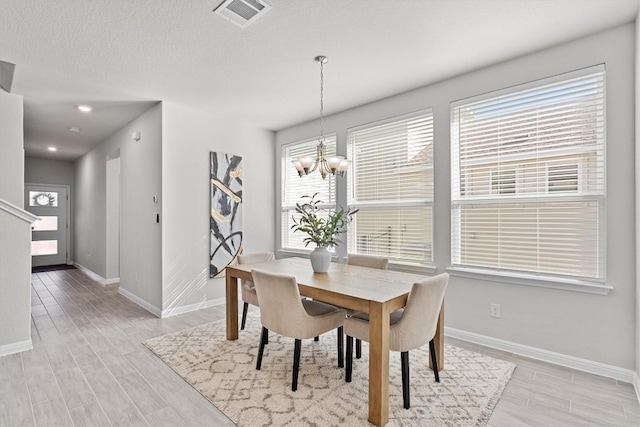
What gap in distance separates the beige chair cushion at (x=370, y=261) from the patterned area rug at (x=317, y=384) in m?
0.77

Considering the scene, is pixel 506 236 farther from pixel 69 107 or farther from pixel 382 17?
pixel 69 107

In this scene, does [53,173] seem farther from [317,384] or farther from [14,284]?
[317,384]

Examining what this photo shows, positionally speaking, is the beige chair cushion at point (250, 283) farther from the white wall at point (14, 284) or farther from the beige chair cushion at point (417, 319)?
the white wall at point (14, 284)

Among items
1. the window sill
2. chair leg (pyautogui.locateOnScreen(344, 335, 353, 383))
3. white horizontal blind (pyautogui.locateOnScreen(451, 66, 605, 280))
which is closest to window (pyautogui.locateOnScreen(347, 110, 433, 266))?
white horizontal blind (pyautogui.locateOnScreen(451, 66, 605, 280))

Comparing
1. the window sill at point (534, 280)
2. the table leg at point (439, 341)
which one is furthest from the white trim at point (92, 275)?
the window sill at point (534, 280)

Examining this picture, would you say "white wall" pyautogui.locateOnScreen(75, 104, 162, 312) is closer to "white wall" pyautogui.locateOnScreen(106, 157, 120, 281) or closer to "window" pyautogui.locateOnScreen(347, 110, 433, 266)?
"white wall" pyautogui.locateOnScreen(106, 157, 120, 281)

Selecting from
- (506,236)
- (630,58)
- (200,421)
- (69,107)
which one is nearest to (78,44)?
(69,107)

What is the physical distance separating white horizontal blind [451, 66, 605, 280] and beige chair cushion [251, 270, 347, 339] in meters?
1.72

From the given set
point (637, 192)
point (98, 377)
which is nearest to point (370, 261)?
point (637, 192)

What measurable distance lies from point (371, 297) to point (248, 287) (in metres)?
1.70

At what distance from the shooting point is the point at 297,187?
5.16 meters

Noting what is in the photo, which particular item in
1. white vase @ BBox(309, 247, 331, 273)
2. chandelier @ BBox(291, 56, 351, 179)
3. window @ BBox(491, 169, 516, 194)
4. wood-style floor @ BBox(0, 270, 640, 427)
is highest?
chandelier @ BBox(291, 56, 351, 179)

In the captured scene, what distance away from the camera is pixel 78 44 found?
2.63 metres

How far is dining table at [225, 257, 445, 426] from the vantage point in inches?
76.4
